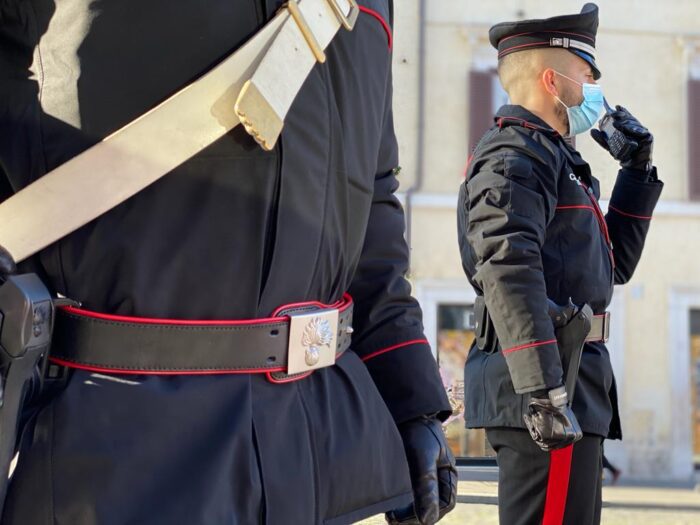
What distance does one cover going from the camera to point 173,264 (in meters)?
1.26

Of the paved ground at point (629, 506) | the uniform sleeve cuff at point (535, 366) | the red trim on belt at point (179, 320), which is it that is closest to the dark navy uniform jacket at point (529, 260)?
the uniform sleeve cuff at point (535, 366)

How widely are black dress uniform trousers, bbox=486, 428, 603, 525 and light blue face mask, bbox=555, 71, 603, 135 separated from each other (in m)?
0.98

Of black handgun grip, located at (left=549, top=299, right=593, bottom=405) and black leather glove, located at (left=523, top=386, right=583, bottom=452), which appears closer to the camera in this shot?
black leather glove, located at (left=523, top=386, right=583, bottom=452)

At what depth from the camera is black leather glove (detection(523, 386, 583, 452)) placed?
293cm

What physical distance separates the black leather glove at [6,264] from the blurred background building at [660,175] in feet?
33.7

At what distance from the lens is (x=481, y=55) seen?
1236cm

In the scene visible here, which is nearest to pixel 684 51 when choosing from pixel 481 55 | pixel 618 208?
pixel 481 55

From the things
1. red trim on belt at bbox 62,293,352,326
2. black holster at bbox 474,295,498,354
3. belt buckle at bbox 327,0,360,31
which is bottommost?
black holster at bbox 474,295,498,354

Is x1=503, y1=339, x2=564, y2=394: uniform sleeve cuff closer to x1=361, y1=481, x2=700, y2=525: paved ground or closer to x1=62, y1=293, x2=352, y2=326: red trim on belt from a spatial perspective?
x1=361, y1=481, x2=700, y2=525: paved ground

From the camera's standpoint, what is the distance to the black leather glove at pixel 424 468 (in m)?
1.61

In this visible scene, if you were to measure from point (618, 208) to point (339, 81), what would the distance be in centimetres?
239

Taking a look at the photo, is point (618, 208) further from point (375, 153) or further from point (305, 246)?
point (305, 246)

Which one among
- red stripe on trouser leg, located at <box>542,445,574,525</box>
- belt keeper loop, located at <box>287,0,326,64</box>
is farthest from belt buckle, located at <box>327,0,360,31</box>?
red stripe on trouser leg, located at <box>542,445,574,525</box>

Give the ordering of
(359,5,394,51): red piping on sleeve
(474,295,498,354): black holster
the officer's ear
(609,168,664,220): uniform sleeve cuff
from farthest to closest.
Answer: (609,168,664,220): uniform sleeve cuff
the officer's ear
(474,295,498,354): black holster
(359,5,394,51): red piping on sleeve
